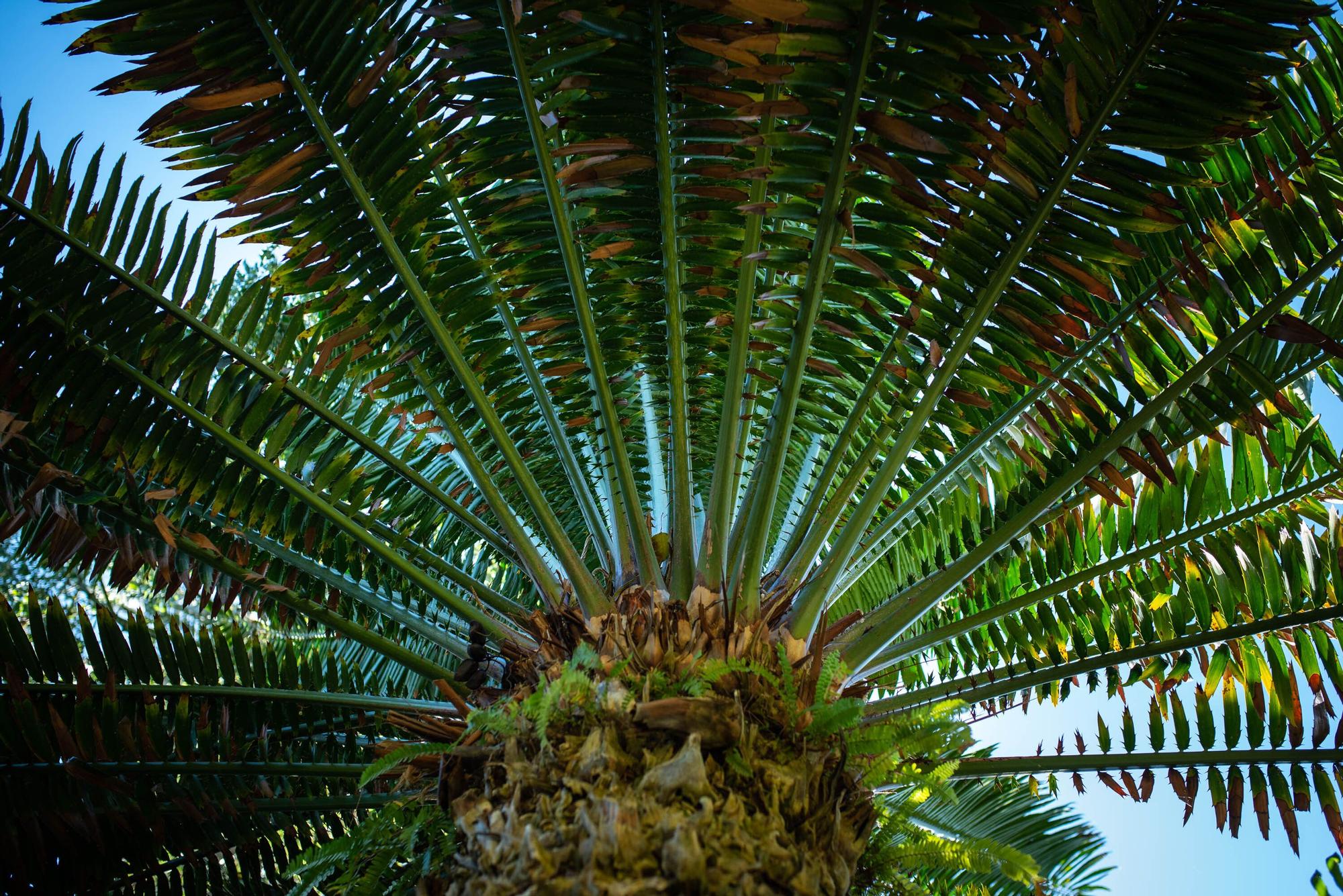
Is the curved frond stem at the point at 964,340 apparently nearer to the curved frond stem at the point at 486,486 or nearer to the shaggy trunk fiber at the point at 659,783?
the shaggy trunk fiber at the point at 659,783

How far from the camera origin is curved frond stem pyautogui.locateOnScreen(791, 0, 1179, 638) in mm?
2186

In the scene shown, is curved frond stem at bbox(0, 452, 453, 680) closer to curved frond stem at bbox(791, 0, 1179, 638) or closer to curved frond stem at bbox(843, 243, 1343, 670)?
curved frond stem at bbox(791, 0, 1179, 638)

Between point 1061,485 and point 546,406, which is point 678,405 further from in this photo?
point 1061,485

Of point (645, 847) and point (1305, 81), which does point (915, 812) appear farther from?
point (1305, 81)

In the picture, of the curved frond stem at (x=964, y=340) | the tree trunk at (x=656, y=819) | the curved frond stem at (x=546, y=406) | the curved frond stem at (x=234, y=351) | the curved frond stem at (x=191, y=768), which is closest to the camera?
the tree trunk at (x=656, y=819)

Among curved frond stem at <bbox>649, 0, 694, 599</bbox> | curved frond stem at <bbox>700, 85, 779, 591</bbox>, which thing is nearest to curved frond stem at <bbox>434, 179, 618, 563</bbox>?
curved frond stem at <bbox>649, 0, 694, 599</bbox>

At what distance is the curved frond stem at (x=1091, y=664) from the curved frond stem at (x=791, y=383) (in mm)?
551

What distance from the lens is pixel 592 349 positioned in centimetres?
276

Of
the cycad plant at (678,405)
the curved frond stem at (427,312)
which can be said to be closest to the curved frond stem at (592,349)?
the cycad plant at (678,405)

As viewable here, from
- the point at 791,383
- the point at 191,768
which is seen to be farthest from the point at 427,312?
the point at 191,768

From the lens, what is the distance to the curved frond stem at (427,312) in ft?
7.75

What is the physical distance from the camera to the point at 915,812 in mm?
1990

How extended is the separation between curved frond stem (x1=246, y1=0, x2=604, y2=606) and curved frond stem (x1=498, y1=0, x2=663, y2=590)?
0.15 m

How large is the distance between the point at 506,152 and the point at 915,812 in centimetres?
209
